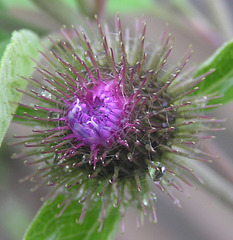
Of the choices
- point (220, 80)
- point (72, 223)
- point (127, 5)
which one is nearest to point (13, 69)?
point (72, 223)

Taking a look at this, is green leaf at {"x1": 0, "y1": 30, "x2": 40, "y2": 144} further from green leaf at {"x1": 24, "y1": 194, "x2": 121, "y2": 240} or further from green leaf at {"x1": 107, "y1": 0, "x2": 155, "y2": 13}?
green leaf at {"x1": 107, "y1": 0, "x2": 155, "y2": 13}

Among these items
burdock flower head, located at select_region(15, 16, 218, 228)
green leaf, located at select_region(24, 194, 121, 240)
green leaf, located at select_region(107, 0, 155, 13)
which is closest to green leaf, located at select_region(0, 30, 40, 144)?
burdock flower head, located at select_region(15, 16, 218, 228)

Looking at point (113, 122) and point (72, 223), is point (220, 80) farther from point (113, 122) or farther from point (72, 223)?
point (72, 223)

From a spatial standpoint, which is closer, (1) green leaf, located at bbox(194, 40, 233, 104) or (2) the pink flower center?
(2) the pink flower center

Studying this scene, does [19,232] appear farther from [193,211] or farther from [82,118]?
[82,118]

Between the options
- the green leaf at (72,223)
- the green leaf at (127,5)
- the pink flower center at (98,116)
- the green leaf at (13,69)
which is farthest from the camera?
the green leaf at (127,5)

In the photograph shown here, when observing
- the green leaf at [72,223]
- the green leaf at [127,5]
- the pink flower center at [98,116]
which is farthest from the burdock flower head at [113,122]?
the green leaf at [127,5]

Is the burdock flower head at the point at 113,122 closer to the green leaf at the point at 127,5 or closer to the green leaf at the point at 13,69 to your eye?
the green leaf at the point at 13,69
